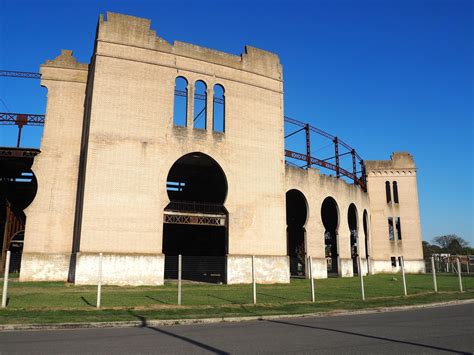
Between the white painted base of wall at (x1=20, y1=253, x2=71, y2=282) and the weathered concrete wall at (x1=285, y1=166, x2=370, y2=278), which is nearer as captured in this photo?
the white painted base of wall at (x1=20, y1=253, x2=71, y2=282)

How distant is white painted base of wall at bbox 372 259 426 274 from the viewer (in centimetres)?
4925

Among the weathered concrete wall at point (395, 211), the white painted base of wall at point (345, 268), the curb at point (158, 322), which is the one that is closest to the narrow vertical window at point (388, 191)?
the weathered concrete wall at point (395, 211)

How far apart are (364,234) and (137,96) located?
30.6m

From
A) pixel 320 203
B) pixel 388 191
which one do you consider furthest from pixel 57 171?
pixel 388 191

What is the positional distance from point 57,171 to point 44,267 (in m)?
6.51

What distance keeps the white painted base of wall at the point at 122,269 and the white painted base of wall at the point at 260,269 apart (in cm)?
486

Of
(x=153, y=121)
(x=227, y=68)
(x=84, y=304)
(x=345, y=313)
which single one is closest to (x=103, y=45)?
(x=153, y=121)

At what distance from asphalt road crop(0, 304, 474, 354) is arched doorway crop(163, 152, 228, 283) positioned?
14.8 m

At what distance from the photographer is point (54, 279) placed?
89.1ft

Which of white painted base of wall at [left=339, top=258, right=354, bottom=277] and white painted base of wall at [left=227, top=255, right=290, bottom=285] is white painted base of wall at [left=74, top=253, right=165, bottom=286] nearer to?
white painted base of wall at [left=227, top=255, right=290, bottom=285]

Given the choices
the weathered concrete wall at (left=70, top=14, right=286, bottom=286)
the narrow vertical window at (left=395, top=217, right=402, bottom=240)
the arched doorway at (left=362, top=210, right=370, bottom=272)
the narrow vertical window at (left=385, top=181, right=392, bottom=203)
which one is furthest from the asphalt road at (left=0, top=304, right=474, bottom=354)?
the narrow vertical window at (left=385, top=181, right=392, bottom=203)

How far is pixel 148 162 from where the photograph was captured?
27.0m

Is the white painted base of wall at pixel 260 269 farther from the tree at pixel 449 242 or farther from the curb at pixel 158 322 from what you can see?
the tree at pixel 449 242

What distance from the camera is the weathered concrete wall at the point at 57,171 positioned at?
2748 centimetres
